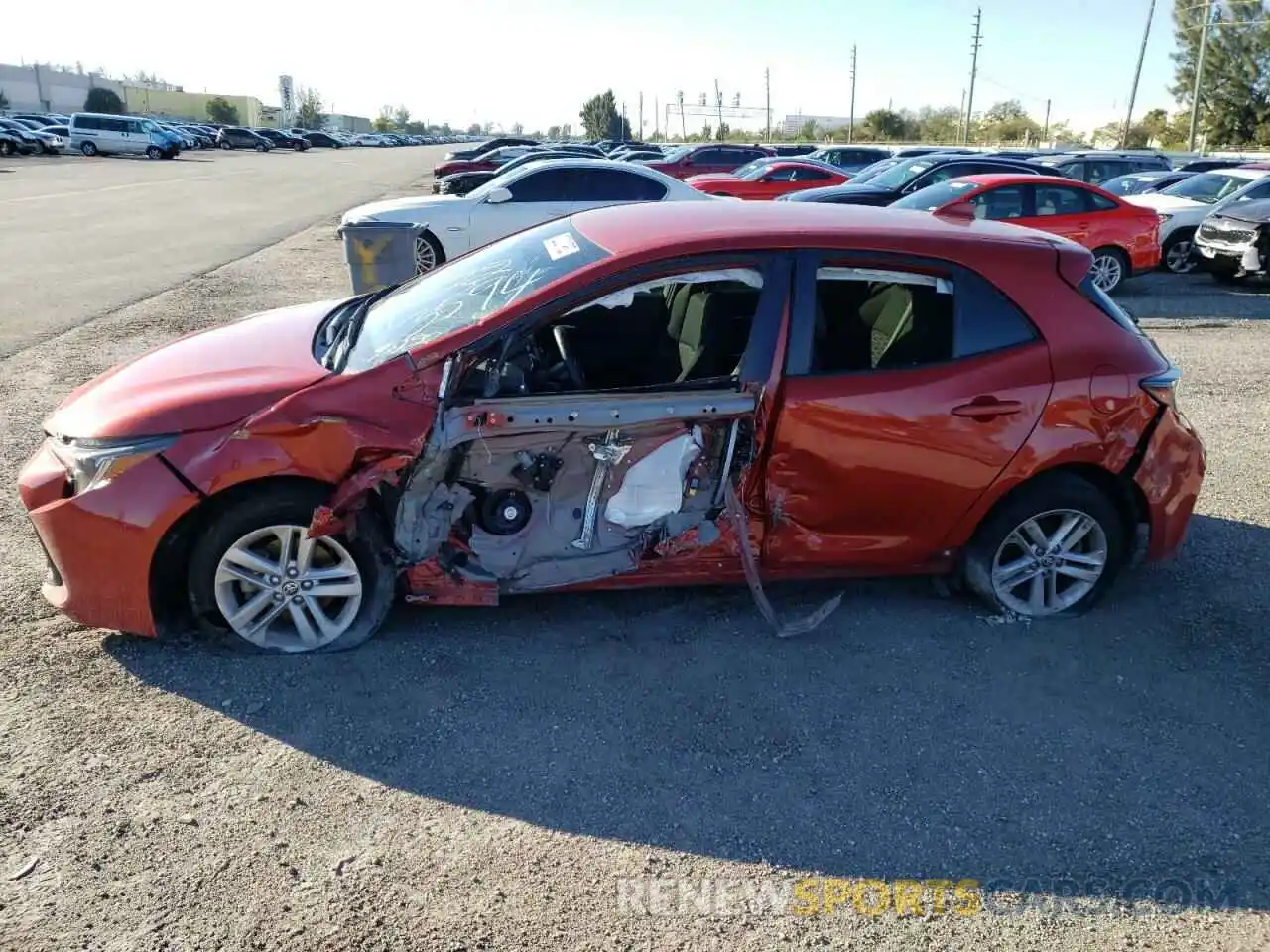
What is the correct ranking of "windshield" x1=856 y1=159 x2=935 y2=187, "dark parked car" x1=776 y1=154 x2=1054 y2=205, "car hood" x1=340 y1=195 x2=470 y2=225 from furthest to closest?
1. "windshield" x1=856 y1=159 x2=935 y2=187
2. "dark parked car" x1=776 y1=154 x2=1054 y2=205
3. "car hood" x1=340 y1=195 x2=470 y2=225

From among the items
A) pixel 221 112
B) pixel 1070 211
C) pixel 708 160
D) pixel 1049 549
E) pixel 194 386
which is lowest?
pixel 1049 549

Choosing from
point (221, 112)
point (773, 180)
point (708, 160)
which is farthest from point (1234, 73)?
point (221, 112)

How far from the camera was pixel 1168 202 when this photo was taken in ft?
50.9

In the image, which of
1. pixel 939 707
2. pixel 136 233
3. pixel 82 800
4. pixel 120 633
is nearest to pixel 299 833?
pixel 82 800

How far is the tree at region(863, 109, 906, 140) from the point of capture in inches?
3211

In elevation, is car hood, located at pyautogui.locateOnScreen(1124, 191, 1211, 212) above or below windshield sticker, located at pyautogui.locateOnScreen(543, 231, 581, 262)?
below

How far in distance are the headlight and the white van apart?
51.8 m

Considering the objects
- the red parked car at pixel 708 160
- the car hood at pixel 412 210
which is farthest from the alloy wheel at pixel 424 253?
the red parked car at pixel 708 160

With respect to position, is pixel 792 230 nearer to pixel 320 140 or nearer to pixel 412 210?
pixel 412 210

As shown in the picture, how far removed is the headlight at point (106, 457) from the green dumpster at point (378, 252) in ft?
17.8

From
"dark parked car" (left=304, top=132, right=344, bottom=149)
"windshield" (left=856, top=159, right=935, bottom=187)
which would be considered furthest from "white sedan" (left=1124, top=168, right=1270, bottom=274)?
"dark parked car" (left=304, top=132, right=344, bottom=149)

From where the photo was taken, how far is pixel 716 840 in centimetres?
285

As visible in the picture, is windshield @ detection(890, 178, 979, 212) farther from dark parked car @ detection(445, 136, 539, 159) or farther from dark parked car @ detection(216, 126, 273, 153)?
dark parked car @ detection(216, 126, 273, 153)

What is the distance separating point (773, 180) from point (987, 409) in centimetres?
1448
